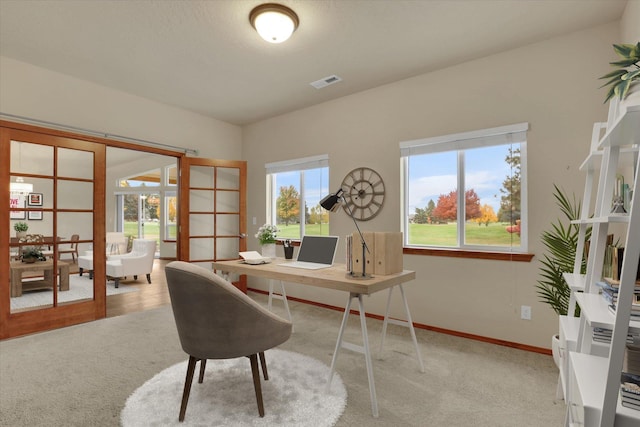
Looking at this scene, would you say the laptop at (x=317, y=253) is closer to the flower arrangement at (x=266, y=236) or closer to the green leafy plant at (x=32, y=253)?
the flower arrangement at (x=266, y=236)

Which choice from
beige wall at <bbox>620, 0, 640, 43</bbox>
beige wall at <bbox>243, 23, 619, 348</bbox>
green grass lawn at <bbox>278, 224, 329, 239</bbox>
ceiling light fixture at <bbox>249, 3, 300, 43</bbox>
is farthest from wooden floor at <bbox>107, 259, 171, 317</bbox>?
beige wall at <bbox>620, 0, 640, 43</bbox>

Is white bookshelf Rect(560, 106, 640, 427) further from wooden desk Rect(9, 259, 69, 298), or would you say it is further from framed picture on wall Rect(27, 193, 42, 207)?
framed picture on wall Rect(27, 193, 42, 207)

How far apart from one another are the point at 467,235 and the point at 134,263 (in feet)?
17.0

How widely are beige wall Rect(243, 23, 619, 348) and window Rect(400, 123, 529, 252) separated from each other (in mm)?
101

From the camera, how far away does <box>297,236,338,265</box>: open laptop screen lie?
8.54ft

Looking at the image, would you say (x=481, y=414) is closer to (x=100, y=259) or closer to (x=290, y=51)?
(x=290, y=51)

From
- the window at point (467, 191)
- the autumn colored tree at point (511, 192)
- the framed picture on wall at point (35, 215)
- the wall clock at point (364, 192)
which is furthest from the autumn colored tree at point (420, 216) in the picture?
the framed picture on wall at point (35, 215)

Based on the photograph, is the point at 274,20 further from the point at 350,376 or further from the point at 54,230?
the point at 54,230

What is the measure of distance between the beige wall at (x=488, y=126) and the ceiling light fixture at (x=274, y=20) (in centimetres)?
162

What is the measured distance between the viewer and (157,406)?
1.91m

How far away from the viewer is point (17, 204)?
3111 millimetres

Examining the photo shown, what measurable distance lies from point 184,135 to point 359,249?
11.6ft

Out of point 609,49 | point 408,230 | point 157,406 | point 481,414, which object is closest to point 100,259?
point 157,406

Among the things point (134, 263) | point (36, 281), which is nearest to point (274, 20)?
point (36, 281)
